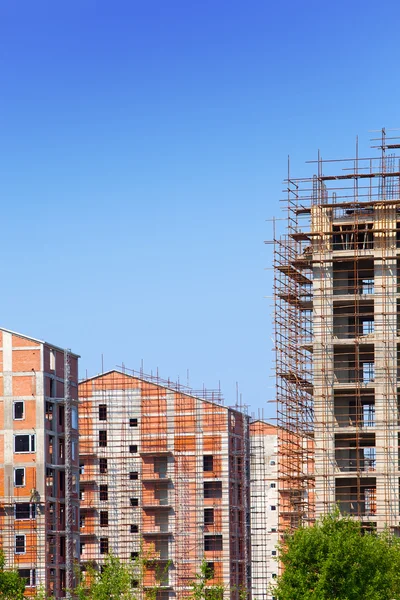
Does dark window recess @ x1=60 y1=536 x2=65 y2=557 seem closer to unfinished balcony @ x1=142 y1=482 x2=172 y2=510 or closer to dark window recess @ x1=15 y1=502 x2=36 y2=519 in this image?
dark window recess @ x1=15 y1=502 x2=36 y2=519

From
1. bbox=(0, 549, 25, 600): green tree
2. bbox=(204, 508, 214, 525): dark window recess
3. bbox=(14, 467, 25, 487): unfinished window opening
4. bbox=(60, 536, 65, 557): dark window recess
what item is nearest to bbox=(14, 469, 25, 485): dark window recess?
bbox=(14, 467, 25, 487): unfinished window opening

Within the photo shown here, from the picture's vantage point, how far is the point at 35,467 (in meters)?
74.2

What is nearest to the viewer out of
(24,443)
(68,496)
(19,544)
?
(19,544)

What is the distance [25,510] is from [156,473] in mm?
22559

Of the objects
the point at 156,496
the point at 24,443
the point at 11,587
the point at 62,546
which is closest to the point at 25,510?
the point at 24,443

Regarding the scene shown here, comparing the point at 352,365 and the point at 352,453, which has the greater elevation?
the point at 352,365

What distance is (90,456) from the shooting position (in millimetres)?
96438

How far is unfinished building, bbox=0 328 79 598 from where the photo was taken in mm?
73812

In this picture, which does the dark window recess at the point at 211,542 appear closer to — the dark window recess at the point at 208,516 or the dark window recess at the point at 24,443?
the dark window recess at the point at 208,516

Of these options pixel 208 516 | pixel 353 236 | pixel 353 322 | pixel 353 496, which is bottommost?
pixel 208 516

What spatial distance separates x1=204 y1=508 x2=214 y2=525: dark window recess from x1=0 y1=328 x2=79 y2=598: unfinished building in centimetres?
2031

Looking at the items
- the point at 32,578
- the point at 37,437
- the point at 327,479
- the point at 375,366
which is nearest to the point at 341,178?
the point at 375,366

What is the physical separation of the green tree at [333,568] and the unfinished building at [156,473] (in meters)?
32.7

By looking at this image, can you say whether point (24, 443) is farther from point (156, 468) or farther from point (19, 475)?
point (156, 468)
